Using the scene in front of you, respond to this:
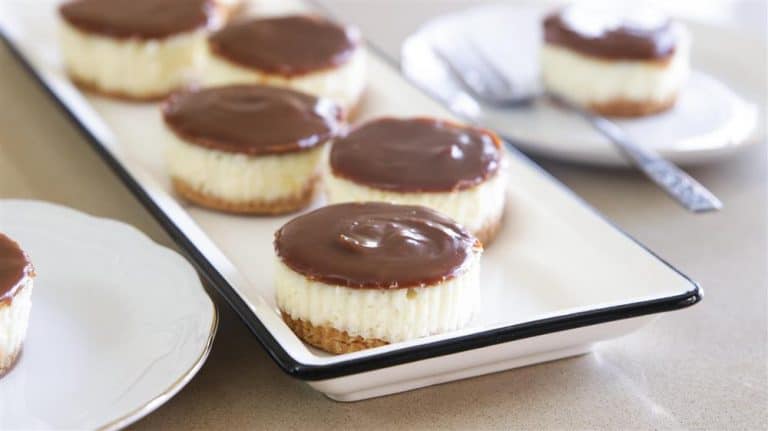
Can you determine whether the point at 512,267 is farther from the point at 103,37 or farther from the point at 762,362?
the point at 103,37

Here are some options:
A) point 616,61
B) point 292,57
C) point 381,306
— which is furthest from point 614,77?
point 381,306

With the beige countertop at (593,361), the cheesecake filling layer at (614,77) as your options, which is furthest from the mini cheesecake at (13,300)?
the cheesecake filling layer at (614,77)

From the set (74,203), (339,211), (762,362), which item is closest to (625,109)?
(762,362)

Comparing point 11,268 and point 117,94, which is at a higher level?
point 11,268

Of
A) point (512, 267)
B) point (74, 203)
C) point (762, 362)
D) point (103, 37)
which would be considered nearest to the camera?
point (762, 362)

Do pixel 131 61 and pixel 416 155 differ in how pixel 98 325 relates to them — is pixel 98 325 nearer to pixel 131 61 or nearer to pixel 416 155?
pixel 416 155

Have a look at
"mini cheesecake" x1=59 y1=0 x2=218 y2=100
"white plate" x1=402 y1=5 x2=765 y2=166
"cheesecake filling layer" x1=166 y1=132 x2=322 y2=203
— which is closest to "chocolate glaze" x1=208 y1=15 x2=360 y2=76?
"mini cheesecake" x1=59 y1=0 x2=218 y2=100

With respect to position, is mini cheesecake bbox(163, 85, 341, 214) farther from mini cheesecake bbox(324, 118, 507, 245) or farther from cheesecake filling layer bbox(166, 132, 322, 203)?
mini cheesecake bbox(324, 118, 507, 245)
